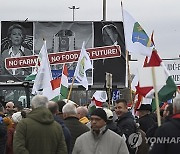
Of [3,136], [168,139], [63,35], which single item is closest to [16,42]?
[63,35]

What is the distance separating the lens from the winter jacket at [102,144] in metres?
8.22

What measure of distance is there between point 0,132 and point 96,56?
22867 millimetres

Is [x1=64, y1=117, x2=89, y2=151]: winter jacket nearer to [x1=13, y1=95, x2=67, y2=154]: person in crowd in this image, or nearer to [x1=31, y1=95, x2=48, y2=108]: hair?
[x1=13, y1=95, x2=67, y2=154]: person in crowd

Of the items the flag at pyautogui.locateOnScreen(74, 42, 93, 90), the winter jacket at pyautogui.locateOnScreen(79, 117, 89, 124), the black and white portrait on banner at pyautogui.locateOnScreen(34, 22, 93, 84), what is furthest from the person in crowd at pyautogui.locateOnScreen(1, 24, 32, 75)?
the winter jacket at pyautogui.locateOnScreen(79, 117, 89, 124)

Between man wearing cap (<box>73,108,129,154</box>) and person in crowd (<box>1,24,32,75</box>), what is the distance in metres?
24.1

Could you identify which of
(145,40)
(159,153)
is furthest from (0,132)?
(145,40)

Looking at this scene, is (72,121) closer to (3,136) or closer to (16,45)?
(3,136)

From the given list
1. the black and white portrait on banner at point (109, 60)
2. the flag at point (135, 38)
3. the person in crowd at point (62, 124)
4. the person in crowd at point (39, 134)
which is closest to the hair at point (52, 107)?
the person in crowd at point (62, 124)

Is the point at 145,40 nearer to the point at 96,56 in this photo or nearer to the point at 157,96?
the point at 157,96

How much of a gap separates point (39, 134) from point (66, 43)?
24932mm

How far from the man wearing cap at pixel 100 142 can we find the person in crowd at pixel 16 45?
24.1 meters

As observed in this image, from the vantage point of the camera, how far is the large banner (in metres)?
32.4

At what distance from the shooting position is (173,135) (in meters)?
7.01

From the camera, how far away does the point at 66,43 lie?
33.0 m
